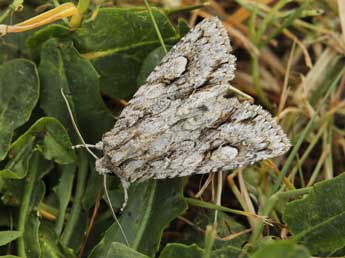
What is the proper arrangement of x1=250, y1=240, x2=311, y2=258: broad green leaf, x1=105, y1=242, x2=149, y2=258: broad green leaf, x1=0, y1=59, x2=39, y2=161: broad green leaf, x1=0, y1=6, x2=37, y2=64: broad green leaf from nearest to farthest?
x1=250, y1=240, x2=311, y2=258: broad green leaf
x1=105, y1=242, x2=149, y2=258: broad green leaf
x1=0, y1=59, x2=39, y2=161: broad green leaf
x1=0, y1=6, x2=37, y2=64: broad green leaf

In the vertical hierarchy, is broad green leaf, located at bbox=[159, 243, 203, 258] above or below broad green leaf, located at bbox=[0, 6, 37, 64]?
below

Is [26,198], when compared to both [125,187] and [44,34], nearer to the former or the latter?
[125,187]

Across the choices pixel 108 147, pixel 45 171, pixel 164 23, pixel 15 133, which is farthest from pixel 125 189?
pixel 164 23

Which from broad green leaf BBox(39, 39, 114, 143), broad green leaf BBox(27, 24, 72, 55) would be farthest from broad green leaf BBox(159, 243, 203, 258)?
broad green leaf BBox(27, 24, 72, 55)

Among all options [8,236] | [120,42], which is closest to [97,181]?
[8,236]

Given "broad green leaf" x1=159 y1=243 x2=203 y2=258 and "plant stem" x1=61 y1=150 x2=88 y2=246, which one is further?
"plant stem" x1=61 y1=150 x2=88 y2=246

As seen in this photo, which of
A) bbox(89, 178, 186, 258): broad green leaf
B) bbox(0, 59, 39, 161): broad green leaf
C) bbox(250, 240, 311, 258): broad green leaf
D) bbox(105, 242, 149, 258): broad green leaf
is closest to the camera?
bbox(250, 240, 311, 258): broad green leaf

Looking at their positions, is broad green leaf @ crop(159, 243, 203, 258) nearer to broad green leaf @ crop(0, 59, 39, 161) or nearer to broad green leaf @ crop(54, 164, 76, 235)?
broad green leaf @ crop(54, 164, 76, 235)

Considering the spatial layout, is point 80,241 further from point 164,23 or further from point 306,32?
point 306,32

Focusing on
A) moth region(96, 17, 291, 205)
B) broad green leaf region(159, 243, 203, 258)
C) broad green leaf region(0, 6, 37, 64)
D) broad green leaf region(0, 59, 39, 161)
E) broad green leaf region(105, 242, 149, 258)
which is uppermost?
broad green leaf region(0, 6, 37, 64)
